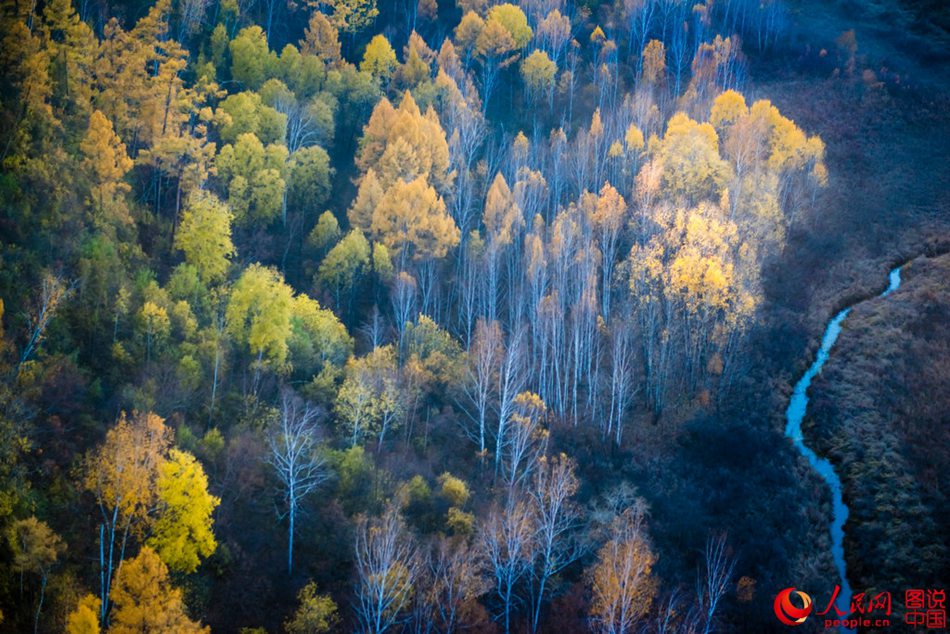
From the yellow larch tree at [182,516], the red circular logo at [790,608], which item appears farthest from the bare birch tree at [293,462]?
the red circular logo at [790,608]

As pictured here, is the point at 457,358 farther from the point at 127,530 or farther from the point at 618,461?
the point at 127,530

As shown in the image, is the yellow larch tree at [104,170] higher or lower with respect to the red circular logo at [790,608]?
higher

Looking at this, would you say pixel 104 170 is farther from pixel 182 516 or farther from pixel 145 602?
pixel 145 602

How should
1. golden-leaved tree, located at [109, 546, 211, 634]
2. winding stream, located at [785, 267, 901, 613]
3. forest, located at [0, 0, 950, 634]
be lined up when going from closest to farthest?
golden-leaved tree, located at [109, 546, 211, 634] → forest, located at [0, 0, 950, 634] → winding stream, located at [785, 267, 901, 613]

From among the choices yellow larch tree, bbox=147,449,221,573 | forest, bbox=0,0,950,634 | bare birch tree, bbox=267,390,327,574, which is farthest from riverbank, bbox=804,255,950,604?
yellow larch tree, bbox=147,449,221,573

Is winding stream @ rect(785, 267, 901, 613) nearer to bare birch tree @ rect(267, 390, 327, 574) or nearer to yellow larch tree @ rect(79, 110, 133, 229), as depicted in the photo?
bare birch tree @ rect(267, 390, 327, 574)

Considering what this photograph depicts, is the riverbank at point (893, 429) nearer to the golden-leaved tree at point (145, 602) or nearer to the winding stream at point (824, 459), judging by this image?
the winding stream at point (824, 459)
